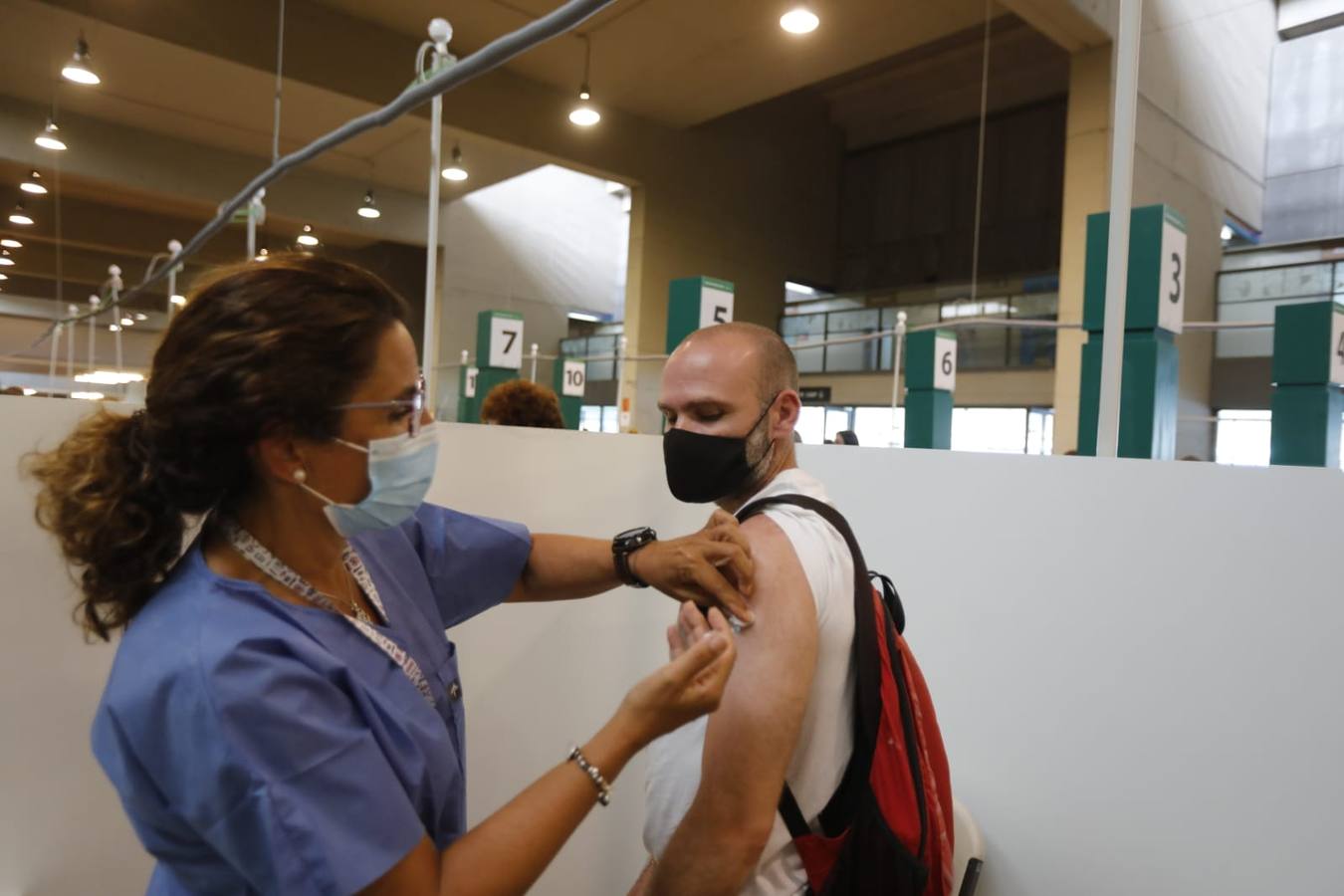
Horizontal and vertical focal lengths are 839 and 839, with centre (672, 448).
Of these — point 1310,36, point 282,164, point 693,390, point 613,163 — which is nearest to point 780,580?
point 693,390

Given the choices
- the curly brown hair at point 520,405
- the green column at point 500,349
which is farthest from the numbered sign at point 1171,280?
the green column at point 500,349

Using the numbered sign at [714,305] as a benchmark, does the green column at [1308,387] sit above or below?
below

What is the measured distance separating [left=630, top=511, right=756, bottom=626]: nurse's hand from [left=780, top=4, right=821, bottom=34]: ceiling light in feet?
24.9

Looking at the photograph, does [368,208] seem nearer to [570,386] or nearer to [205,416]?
[570,386]

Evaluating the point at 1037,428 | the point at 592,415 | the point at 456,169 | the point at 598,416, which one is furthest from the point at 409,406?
the point at 592,415

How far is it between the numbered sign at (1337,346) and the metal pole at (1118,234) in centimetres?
136

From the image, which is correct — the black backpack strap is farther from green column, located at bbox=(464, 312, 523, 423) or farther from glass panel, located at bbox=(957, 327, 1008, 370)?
glass panel, located at bbox=(957, 327, 1008, 370)

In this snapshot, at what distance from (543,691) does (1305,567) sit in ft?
4.61

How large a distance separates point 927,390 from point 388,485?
292cm

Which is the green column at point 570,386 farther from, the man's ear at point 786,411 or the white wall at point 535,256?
the man's ear at point 786,411

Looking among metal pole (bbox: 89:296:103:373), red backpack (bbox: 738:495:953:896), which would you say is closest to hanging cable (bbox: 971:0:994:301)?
metal pole (bbox: 89:296:103:373)

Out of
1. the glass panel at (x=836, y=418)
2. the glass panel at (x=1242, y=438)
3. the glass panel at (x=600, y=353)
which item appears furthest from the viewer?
the glass panel at (x=600, y=353)

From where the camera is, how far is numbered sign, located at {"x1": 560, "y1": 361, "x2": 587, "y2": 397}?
20.7 feet

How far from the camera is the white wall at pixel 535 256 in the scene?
1071 cm
